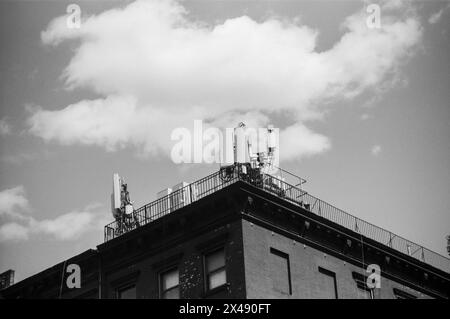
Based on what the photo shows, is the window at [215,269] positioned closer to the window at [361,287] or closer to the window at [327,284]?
the window at [327,284]

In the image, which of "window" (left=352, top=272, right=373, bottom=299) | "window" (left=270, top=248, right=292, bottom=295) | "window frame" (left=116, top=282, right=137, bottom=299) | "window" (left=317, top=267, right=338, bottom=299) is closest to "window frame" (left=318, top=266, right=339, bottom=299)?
"window" (left=317, top=267, right=338, bottom=299)

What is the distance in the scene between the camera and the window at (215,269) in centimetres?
3953

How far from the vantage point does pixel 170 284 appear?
137 ft

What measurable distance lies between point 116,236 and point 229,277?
27.2 feet

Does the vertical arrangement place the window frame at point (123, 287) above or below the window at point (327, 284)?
above

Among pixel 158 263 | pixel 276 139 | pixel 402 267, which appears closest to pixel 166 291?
pixel 158 263

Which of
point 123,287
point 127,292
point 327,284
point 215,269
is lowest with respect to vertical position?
point 327,284

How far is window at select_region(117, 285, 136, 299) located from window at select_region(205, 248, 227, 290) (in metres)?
4.49

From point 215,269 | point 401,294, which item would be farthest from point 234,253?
point 401,294

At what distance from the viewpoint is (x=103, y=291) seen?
44156 millimetres

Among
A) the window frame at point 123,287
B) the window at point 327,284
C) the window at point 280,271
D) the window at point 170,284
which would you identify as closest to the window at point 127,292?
the window frame at point 123,287

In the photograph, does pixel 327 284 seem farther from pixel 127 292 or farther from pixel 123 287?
pixel 123 287

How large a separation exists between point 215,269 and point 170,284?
271 centimetres

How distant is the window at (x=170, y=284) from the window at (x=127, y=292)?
1.78 meters
